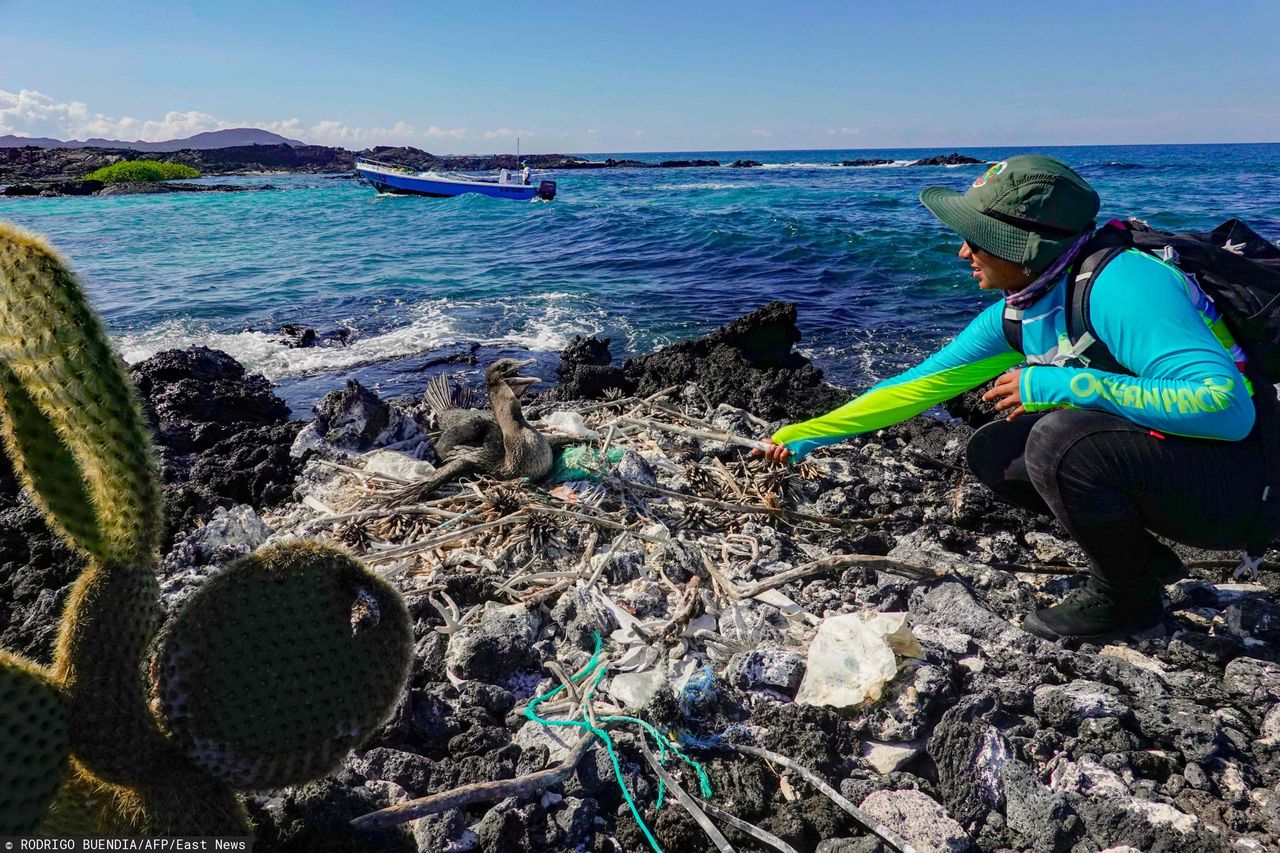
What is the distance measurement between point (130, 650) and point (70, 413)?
61 centimetres

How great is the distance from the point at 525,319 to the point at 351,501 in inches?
344

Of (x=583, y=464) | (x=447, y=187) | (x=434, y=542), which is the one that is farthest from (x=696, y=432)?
(x=447, y=187)

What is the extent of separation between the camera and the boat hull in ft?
135

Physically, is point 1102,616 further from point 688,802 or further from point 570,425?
point 570,425

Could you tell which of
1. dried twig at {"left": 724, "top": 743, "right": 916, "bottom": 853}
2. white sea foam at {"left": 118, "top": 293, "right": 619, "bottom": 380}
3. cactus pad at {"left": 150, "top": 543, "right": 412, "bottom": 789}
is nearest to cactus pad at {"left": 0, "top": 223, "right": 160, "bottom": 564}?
cactus pad at {"left": 150, "top": 543, "right": 412, "bottom": 789}

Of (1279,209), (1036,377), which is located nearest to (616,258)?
(1036,377)

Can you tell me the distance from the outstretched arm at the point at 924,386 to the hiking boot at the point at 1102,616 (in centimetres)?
107

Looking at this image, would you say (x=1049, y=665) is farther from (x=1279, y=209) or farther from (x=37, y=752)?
(x=1279, y=209)

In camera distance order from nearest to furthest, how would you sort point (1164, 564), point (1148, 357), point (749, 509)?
point (1148, 357) < point (1164, 564) < point (749, 509)

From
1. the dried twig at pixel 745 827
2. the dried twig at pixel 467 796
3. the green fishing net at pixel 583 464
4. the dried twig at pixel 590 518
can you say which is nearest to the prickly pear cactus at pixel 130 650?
the dried twig at pixel 467 796

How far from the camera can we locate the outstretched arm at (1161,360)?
2.63 meters

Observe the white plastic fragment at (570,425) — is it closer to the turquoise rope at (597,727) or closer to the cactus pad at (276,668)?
the turquoise rope at (597,727)

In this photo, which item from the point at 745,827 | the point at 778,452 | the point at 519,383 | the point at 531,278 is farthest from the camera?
the point at 531,278

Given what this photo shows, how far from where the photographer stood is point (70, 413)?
1.72 metres
